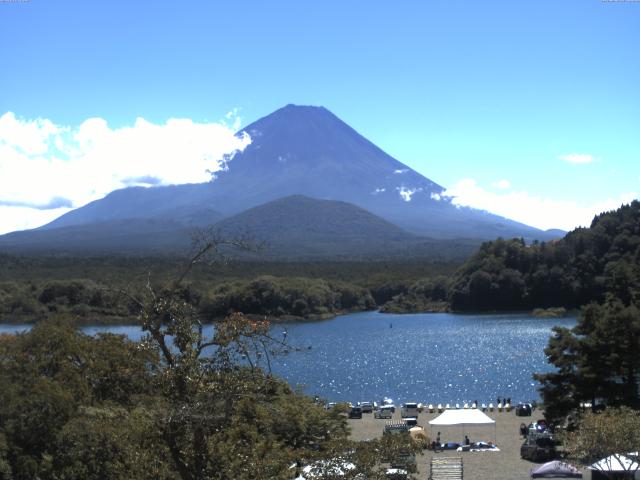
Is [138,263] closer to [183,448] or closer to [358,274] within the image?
[358,274]

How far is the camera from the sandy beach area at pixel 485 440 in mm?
15742

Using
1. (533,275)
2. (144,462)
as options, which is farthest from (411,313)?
(144,462)

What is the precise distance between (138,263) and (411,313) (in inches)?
1359

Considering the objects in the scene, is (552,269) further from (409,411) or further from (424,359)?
(409,411)

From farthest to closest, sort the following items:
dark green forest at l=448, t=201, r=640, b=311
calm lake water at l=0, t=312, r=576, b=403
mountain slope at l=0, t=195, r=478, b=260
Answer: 1. mountain slope at l=0, t=195, r=478, b=260
2. dark green forest at l=448, t=201, r=640, b=311
3. calm lake water at l=0, t=312, r=576, b=403

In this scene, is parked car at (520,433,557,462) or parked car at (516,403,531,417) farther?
parked car at (516,403,531,417)

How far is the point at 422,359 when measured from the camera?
1610 inches

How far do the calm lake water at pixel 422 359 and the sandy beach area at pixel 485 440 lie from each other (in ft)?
9.69

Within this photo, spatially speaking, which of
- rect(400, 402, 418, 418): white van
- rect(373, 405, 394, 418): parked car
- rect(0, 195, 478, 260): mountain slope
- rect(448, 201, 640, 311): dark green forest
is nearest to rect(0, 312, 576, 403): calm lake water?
rect(373, 405, 394, 418): parked car

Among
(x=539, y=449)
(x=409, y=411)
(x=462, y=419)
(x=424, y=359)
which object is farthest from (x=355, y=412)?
(x=424, y=359)

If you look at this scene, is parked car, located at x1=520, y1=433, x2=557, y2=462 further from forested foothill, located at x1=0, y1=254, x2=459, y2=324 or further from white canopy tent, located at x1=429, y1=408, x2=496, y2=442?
forested foothill, located at x1=0, y1=254, x2=459, y2=324

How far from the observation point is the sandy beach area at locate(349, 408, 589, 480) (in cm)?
1574

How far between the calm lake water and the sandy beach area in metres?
2.95

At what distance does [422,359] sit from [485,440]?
20.6m
